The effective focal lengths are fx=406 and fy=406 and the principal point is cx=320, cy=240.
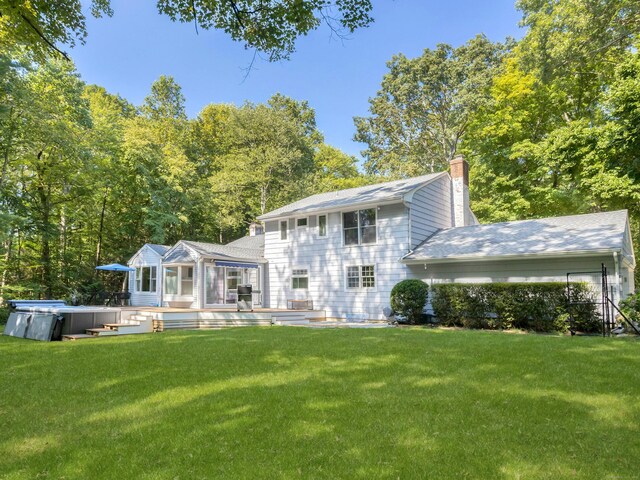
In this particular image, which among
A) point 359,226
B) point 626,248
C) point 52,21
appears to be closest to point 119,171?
point 359,226

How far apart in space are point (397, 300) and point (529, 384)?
9.36 m

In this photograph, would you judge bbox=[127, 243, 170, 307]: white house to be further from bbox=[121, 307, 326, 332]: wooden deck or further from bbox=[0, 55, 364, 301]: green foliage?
bbox=[121, 307, 326, 332]: wooden deck

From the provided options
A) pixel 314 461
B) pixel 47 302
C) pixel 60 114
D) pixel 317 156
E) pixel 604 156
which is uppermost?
pixel 317 156

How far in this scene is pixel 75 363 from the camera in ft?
23.5

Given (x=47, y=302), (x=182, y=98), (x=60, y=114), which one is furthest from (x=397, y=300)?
(x=182, y=98)

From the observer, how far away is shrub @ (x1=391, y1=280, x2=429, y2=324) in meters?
14.3

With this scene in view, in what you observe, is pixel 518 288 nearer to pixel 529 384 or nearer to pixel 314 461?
pixel 529 384

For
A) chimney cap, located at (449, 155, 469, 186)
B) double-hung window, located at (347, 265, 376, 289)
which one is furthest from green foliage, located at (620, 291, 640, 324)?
chimney cap, located at (449, 155, 469, 186)

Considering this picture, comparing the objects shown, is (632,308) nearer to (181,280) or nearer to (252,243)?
(181,280)

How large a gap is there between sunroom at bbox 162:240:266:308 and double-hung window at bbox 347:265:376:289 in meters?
4.16

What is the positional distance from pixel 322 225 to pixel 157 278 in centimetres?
913

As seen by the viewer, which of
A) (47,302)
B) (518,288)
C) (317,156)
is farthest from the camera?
(317,156)

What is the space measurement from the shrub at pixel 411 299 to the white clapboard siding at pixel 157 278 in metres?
12.3

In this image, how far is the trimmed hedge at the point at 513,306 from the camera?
11539mm
